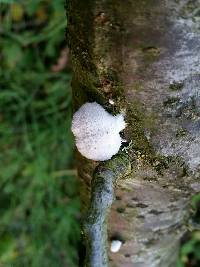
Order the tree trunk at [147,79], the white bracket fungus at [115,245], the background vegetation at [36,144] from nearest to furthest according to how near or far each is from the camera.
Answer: the tree trunk at [147,79] → the white bracket fungus at [115,245] → the background vegetation at [36,144]

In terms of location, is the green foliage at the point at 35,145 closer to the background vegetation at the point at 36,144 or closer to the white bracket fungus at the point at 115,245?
the background vegetation at the point at 36,144

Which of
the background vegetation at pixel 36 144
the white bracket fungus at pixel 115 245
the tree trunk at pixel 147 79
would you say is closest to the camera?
the tree trunk at pixel 147 79

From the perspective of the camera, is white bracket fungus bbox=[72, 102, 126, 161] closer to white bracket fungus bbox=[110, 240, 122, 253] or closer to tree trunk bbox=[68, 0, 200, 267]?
tree trunk bbox=[68, 0, 200, 267]

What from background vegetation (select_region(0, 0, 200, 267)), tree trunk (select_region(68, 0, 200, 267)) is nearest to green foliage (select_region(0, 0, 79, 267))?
background vegetation (select_region(0, 0, 200, 267))

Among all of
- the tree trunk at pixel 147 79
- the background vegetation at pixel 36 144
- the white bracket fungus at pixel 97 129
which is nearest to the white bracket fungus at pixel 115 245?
the tree trunk at pixel 147 79

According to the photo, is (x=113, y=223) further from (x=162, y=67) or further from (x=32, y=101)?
(x=32, y=101)

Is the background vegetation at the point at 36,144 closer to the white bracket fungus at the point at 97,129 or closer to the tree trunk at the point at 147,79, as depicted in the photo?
the tree trunk at the point at 147,79

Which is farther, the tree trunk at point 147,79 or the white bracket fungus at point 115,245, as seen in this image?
the white bracket fungus at point 115,245

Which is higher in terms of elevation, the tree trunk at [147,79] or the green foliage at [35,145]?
the tree trunk at [147,79]
